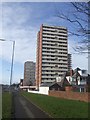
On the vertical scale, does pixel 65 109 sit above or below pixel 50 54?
below

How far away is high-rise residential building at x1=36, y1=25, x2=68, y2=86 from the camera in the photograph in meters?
131

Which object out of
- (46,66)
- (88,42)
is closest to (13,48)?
(88,42)

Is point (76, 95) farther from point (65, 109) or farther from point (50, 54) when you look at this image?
point (50, 54)

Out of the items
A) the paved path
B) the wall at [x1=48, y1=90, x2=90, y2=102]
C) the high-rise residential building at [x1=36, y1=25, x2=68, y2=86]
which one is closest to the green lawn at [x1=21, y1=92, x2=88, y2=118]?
the paved path

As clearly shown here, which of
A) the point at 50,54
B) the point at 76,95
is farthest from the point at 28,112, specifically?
the point at 50,54

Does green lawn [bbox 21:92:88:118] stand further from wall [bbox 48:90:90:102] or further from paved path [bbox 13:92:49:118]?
wall [bbox 48:90:90:102]

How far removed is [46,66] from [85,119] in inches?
4590

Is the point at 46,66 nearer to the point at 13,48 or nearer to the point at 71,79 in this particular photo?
the point at 71,79

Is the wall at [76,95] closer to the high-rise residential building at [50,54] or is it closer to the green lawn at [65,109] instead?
the green lawn at [65,109]

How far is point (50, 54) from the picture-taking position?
136250 millimetres

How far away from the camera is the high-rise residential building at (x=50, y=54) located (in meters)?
131

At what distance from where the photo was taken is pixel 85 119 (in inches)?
617

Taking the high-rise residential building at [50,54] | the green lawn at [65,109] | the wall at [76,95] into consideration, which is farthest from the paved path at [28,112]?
the high-rise residential building at [50,54]

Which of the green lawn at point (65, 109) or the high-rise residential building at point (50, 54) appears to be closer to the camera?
the green lawn at point (65, 109)
